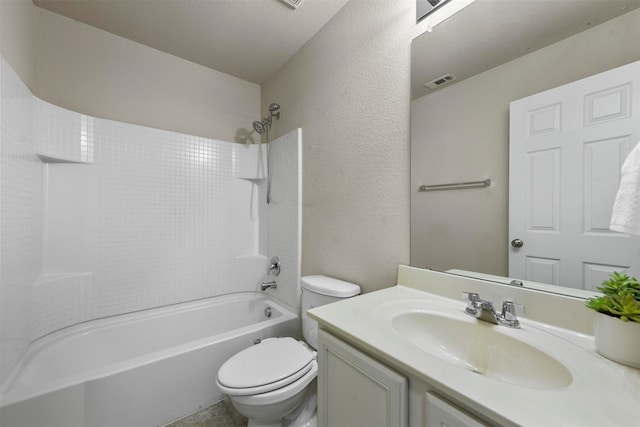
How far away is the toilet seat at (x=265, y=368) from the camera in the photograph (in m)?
1.08

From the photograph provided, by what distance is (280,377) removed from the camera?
1130 millimetres

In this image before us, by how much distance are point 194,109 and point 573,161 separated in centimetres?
238

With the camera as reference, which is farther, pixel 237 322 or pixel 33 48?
pixel 237 322

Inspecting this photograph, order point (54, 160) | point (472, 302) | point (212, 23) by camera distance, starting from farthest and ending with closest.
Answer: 1. point (212, 23)
2. point (54, 160)
3. point (472, 302)

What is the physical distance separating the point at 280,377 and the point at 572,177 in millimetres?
1306

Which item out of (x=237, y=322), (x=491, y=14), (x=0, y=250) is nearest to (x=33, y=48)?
(x=0, y=250)

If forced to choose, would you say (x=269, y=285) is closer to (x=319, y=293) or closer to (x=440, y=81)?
(x=319, y=293)

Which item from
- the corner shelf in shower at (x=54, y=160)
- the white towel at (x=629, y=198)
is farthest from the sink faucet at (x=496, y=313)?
the corner shelf in shower at (x=54, y=160)

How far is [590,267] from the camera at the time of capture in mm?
729

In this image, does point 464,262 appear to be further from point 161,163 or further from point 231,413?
point 161,163

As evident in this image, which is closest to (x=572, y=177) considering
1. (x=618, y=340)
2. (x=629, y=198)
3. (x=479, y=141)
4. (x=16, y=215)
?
(x=629, y=198)

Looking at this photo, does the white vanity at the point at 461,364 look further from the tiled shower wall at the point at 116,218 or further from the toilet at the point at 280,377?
the tiled shower wall at the point at 116,218

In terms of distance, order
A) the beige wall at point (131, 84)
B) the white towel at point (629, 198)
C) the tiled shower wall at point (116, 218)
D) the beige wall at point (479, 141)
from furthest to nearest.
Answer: the beige wall at point (131, 84) → the tiled shower wall at point (116, 218) → the beige wall at point (479, 141) → the white towel at point (629, 198)

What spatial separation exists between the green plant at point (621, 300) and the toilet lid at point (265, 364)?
1103 mm
